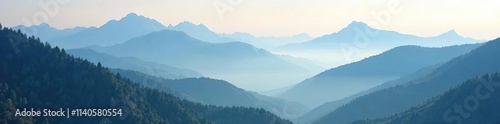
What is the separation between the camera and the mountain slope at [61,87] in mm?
121188

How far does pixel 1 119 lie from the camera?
342ft

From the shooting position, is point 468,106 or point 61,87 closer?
point 61,87

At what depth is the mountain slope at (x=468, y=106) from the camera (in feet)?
522

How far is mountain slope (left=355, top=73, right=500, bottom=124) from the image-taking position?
522 feet

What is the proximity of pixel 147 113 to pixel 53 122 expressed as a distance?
26904mm

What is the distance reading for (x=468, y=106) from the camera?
164 m

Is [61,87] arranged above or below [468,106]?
above

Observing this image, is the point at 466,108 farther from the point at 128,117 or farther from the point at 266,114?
the point at 128,117

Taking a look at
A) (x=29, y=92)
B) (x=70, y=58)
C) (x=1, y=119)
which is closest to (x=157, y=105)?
(x=70, y=58)

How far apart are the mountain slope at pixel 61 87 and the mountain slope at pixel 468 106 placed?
76.8 meters

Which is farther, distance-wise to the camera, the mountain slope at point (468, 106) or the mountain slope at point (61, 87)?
the mountain slope at point (468, 106)

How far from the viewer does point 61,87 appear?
128 metres

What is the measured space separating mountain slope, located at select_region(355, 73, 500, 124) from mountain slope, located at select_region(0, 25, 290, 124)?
76.8 m

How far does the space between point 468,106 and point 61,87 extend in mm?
118835
